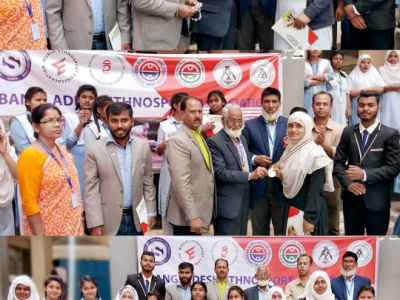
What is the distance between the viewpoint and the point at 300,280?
6336 millimetres

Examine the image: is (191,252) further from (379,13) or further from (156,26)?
(379,13)

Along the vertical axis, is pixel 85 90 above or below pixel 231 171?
above

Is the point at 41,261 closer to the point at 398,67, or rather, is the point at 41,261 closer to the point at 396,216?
the point at 396,216

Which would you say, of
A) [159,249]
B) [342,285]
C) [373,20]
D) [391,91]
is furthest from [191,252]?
[373,20]

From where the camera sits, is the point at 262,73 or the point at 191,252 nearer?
the point at 191,252

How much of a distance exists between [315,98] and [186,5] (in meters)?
1.09

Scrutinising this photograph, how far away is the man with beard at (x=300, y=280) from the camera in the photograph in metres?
6.31

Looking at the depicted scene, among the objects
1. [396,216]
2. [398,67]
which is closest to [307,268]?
[396,216]

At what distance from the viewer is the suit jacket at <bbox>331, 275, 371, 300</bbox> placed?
20.6 ft

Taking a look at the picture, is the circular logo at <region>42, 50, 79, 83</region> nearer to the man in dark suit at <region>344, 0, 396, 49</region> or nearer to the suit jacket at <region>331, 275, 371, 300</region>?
the man in dark suit at <region>344, 0, 396, 49</region>

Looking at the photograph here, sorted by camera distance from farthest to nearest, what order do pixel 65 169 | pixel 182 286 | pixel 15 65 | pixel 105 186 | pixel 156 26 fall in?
1. pixel 156 26
2. pixel 15 65
3. pixel 182 286
4. pixel 105 186
5. pixel 65 169

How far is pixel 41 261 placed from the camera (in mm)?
6039

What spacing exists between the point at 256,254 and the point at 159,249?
64 cm

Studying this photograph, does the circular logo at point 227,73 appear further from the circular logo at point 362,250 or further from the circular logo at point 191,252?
the circular logo at point 362,250
